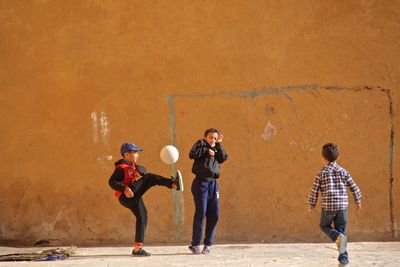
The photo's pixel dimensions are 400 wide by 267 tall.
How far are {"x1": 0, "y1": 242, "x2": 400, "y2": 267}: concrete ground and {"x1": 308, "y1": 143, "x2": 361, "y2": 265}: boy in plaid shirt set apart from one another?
457 millimetres

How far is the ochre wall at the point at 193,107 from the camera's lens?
30.0 feet

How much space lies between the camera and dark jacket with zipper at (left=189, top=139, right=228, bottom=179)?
8.18 metres

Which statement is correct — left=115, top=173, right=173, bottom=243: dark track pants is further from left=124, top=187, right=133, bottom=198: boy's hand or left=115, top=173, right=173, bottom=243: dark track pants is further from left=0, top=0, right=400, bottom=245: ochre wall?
left=0, top=0, right=400, bottom=245: ochre wall

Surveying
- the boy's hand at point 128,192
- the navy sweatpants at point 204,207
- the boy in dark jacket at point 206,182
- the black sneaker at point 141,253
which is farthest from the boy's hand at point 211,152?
the black sneaker at point 141,253

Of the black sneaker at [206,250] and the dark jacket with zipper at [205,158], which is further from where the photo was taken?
the black sneaker at [206,250]

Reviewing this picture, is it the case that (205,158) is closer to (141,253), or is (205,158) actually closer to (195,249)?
(195,249)

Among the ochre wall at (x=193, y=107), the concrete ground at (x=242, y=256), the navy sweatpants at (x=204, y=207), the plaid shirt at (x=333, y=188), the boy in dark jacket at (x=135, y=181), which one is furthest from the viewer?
the ochre wall at (x=193, y=107)

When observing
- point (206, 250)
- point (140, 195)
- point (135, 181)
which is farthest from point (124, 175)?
point (206, 250)

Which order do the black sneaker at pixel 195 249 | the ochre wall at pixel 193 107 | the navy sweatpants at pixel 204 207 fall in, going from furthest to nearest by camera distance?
1. the ochre wall at pixel 193 107
2. the black sneaker at pixel 195 249
3. the navy sweatpants at pixel 204 207

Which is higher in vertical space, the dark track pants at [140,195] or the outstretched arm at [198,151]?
the outstretched arm at [198,151]

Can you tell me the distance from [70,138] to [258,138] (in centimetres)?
232

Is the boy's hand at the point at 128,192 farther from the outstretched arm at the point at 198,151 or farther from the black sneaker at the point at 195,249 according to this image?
the black sneaker at the point at 195,249

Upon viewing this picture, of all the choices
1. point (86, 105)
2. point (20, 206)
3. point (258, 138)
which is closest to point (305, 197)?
point (258, 138)

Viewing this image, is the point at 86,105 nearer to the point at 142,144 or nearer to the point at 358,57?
the point at 142,144
